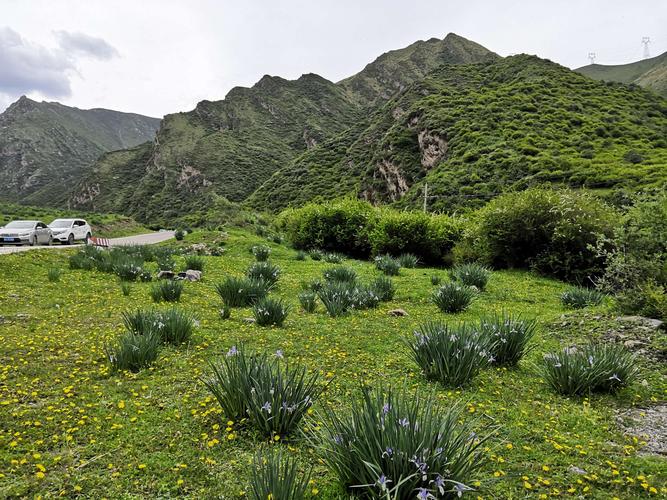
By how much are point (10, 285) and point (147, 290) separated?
2.96 metres

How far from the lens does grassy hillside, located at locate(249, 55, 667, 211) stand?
3303 cm

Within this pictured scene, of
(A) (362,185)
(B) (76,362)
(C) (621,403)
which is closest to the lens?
(C) (621,403)

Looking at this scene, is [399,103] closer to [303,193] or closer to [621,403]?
[303,193]

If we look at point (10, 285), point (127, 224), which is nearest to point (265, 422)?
point (10, 285)

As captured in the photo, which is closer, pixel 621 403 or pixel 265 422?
pixel 265 422

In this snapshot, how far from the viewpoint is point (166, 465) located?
2.91 metres

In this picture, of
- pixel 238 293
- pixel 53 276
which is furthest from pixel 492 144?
pixel 53 276

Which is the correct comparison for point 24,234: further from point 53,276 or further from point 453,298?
point 453,298

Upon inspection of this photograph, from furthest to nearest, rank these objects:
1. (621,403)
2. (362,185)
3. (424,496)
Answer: (362,185)
(621,403)
(424,496)

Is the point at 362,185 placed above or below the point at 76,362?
above

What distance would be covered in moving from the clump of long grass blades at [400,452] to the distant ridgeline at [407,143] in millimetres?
25860

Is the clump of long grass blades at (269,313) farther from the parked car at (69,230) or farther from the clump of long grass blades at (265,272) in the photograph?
the parked car at (69,230)

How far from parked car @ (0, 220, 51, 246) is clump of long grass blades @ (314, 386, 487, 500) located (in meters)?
22.1

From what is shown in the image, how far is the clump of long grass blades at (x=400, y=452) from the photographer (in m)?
2.27
